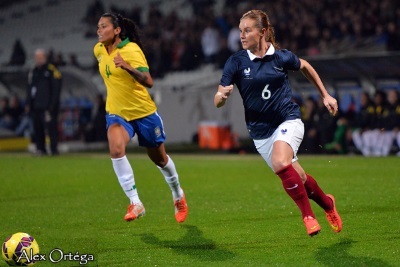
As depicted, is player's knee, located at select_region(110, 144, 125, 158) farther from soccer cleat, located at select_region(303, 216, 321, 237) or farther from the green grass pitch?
soccer cleat, located at select_region(303, 216, 321, 237)

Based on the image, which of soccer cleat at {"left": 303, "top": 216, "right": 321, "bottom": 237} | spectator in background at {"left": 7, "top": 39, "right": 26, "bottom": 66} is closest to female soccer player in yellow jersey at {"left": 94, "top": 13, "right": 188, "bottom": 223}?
soccer cleat at {"left": 303, "top": 216, "right": 321, "bottom": 237}

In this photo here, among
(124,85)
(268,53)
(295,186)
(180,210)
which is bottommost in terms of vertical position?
(180,210)

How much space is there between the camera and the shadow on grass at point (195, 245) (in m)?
7.36

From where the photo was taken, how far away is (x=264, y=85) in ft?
25.3

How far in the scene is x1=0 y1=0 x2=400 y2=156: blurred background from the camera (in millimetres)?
19938

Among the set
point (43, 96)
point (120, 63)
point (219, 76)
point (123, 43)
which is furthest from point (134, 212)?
point (219, 76)

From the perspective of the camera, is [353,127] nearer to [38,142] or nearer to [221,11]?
[38,142]

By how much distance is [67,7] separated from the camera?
36.7 m

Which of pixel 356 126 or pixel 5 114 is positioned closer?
pixel 356 126

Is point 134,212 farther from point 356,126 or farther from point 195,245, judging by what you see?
point 356,126

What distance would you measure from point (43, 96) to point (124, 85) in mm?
11737

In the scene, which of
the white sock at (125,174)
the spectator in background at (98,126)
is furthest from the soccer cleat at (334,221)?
the spectator in background at (98,126)

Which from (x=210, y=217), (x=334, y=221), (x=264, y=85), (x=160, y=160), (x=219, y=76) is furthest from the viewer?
(x=219, y=76)

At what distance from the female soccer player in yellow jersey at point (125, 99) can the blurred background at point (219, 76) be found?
847 centimetres
